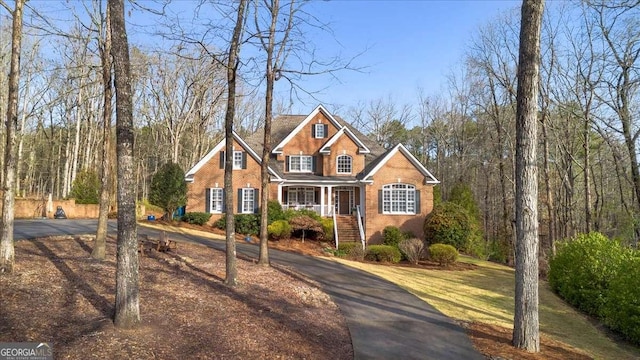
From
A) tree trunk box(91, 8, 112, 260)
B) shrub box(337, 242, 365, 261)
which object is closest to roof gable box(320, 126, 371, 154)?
shrub box(337, 242, 365, 261)

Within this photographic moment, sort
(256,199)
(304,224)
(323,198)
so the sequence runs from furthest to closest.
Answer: (323,198)
(256,199)
(304,224)

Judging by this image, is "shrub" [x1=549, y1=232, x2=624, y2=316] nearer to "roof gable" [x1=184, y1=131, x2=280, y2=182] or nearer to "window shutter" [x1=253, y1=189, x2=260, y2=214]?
"roof gable" [x1=184, y1=131, x2=280, y2=182]

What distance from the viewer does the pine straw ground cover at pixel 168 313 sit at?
5.46m

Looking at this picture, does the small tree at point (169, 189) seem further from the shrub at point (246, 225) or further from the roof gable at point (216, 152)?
the shrub at point (246, 225)

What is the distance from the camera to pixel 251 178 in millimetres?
24172

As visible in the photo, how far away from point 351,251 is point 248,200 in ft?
26.5

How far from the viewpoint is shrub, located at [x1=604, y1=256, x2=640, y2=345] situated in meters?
8.57

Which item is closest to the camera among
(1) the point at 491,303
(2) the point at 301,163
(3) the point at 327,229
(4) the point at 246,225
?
(1) the point at 491,303

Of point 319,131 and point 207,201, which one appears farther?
point 319,131

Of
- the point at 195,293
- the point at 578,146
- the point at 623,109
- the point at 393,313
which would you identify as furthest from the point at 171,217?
the point at 578,146

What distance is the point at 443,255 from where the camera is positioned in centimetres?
1828

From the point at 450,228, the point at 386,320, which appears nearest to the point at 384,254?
the point at 450,228

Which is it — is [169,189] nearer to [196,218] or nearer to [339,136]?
[196,218]

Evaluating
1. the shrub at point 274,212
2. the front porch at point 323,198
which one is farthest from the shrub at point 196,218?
the front porch at point 323,198
